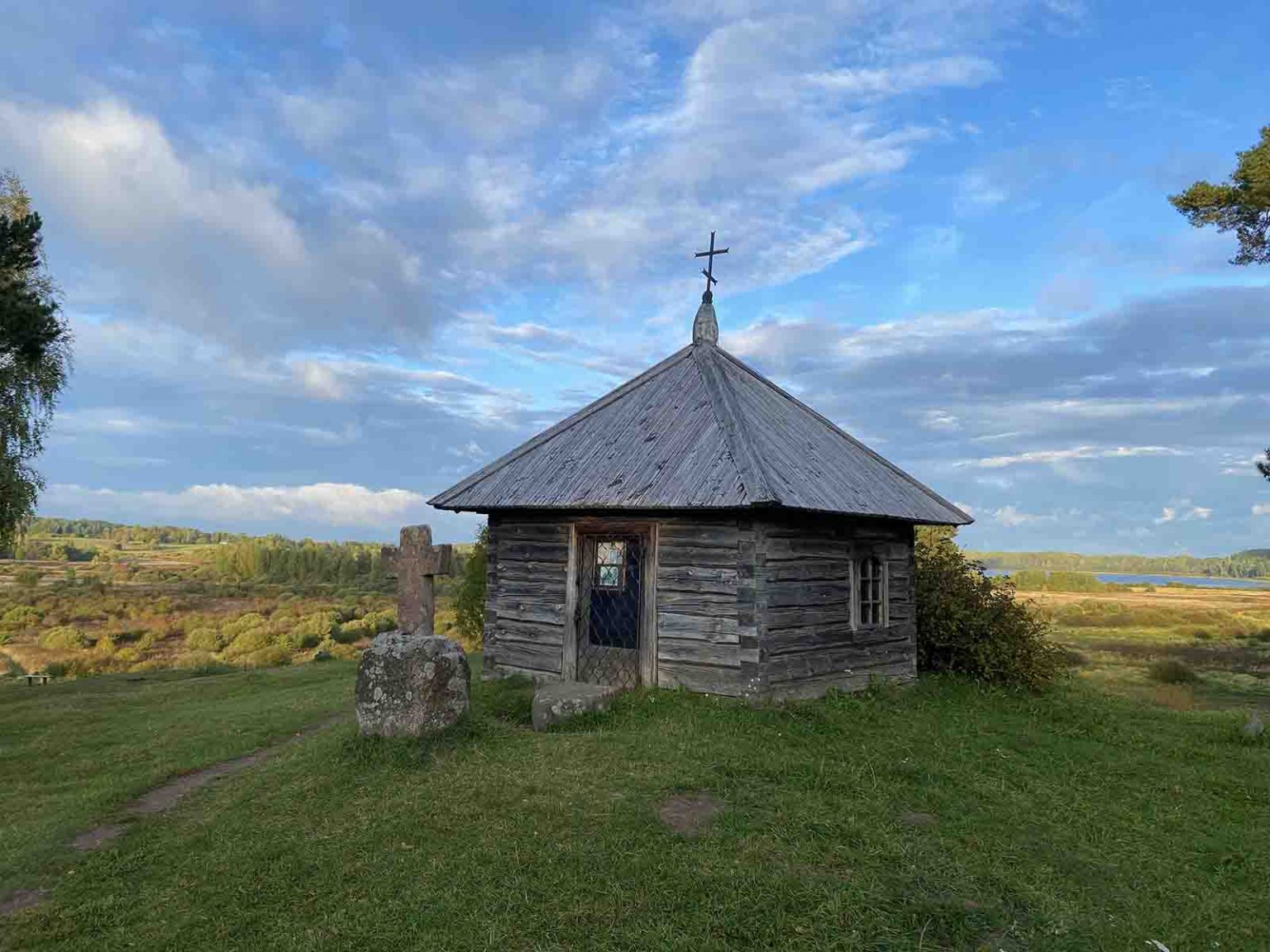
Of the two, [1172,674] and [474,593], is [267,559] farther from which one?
[1172,674]

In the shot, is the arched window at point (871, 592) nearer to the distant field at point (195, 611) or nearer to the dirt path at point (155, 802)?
the dirt path at point (155, 802)

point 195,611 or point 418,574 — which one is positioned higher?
point 418,574

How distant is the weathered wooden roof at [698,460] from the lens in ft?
37.0

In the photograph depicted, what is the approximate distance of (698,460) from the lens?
11789 millimetres

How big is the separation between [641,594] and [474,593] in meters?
12.9

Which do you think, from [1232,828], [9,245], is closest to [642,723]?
[1232,828]

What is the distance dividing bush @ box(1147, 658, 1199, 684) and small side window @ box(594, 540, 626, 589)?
2235 centimetres

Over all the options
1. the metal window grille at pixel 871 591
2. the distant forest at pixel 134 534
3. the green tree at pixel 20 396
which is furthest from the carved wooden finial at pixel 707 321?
the distant forest at pixel 134 534

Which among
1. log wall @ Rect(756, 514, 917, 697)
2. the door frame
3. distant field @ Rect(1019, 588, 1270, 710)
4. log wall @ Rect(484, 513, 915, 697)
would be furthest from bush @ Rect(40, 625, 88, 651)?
distant field @ Rect(1019, 588, 1270, 710)

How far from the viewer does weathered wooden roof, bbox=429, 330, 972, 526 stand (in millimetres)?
11266

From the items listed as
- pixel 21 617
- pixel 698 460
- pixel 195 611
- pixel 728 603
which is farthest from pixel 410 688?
pixel 195 611

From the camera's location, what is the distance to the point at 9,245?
11648mm

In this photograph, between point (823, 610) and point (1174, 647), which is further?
point (1174, 647)

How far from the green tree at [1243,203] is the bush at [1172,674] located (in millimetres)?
15327
